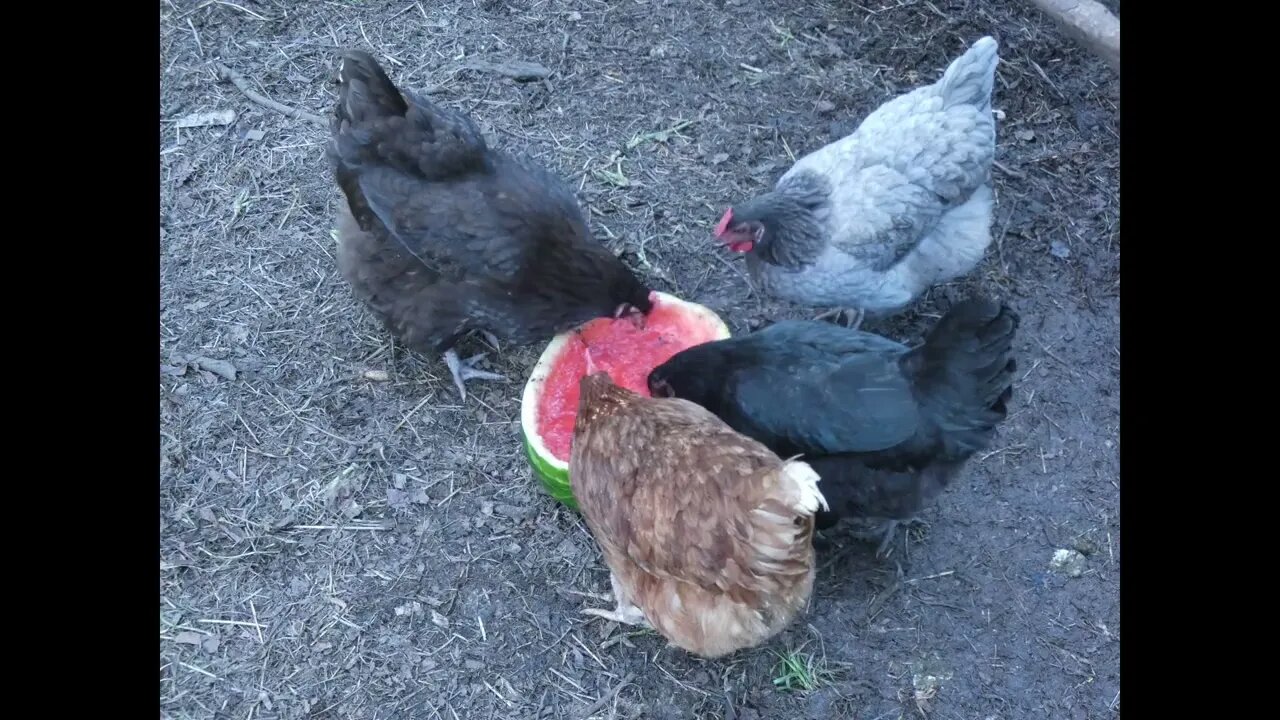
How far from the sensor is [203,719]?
9.25ft

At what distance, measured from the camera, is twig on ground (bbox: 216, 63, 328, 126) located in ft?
13.3

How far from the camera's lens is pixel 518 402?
11.4 ft

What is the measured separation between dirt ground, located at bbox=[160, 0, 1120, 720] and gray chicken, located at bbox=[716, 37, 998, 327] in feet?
1.23

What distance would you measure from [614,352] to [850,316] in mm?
1072

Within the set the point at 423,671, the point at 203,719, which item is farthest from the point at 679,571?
the point at 203,719

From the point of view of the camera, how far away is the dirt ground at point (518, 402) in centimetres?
293

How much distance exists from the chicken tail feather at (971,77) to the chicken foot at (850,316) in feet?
2.93

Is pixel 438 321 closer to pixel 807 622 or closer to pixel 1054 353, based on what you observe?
pixel 807 622

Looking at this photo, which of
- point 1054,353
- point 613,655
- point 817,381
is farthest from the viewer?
point 1054,353

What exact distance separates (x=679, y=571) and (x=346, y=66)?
6.84 feet

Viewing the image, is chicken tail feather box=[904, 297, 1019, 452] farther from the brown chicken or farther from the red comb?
the red comb

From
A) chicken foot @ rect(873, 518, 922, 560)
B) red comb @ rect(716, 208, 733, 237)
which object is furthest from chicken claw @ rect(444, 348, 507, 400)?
chicken foot @ rect(873, 518, 922, 560)

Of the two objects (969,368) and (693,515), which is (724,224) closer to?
(969,368)

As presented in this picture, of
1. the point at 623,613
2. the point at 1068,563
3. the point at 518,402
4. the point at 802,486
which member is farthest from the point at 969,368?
the point at 518,402
